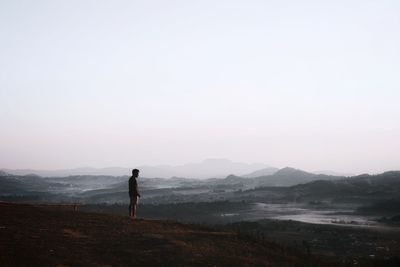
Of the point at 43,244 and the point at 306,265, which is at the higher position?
the point at 43,244

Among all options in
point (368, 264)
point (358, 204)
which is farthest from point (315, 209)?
point (368, 264)

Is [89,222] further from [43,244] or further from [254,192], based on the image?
[254,192]

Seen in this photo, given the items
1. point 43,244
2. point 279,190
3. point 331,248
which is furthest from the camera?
point 279,190

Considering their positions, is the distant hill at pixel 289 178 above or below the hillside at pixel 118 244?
above

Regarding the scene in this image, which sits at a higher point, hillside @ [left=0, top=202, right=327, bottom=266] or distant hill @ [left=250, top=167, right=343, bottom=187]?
distant hill @ [left=250, top=167, right=343, bottom=187]

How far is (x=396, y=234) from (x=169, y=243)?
16990 millimetres

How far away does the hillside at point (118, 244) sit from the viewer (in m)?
12.0

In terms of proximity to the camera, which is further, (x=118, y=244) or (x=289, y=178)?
(x=289, y=178)

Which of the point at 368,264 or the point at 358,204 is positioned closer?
the point at 368,264

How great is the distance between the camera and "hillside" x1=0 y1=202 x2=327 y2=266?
12000 millimetres

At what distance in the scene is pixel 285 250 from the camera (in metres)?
16.0

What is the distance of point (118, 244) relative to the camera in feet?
44.8

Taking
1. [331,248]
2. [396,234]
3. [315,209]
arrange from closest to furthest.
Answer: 1. [331,248]
2. [396,234]
3. [315,209]

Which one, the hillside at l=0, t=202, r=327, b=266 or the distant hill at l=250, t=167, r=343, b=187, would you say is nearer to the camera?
the hillside at l=0, t=202, r=327, b=266
